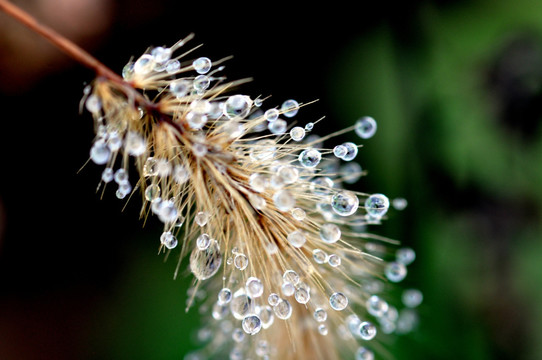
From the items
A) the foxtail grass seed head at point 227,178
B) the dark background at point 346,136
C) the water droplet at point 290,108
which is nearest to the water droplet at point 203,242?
the foxtail grass seed head at point 227,178

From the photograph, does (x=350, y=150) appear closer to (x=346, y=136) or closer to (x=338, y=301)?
(x=338, y=301)

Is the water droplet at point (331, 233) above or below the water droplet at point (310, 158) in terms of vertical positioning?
below

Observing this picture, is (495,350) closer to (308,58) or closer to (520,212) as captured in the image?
(520,212)

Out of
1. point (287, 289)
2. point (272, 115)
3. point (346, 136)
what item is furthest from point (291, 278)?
point (346, 136)

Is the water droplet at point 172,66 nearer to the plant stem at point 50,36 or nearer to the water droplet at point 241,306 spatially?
the plant stem at point 50,36

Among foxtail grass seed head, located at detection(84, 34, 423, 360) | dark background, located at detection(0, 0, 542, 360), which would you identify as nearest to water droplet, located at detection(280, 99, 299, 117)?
foxtail grass seed head, located at detection(84, 34, 423, 360)

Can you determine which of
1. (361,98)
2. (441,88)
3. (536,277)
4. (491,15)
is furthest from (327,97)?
(536,277)

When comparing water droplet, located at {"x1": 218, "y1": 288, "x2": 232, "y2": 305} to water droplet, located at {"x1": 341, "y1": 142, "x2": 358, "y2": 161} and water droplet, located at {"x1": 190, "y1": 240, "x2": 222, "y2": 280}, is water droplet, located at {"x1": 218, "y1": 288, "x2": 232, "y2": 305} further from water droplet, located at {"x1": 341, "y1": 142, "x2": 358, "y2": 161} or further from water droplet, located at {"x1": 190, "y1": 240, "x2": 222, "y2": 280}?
water droplet, located at {"x1": 341, "y1": 142, "x2": 358, "y2": 161}
